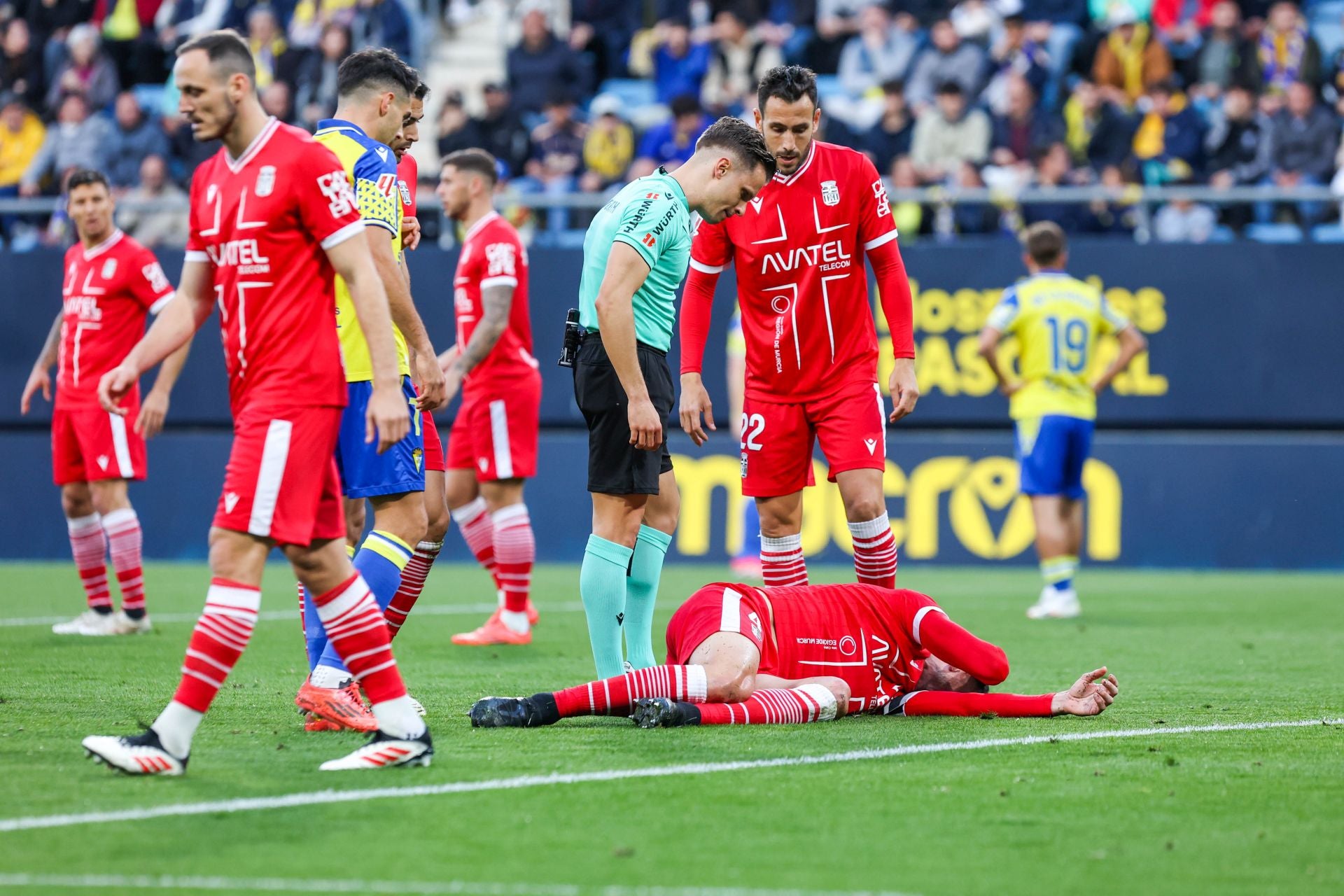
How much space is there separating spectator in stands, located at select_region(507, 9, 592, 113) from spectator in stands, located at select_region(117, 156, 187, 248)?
161 inches

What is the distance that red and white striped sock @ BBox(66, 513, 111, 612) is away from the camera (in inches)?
382

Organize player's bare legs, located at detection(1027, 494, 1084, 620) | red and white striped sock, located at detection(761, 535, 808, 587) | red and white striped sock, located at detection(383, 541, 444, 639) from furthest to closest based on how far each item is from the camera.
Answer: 1. player's bare legs, located at detection(1027, 494, 1084, 620)
2. red and white striped sock, located at detection(761, 535, 808, 587)
3. red and white striped sock, located at detection(383, 541, 444, 639)

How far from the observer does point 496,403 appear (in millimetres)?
9672

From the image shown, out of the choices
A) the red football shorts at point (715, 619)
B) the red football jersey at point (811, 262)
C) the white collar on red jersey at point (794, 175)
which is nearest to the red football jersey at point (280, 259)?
the red football shorts at point (715, 619)

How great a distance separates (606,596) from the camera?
20.5 feet

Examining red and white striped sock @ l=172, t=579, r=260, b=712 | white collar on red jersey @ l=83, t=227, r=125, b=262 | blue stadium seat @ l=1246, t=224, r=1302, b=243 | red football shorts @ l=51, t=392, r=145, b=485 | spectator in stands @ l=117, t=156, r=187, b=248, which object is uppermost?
spectator in stands @ l=117, t=156, r=187, b=248

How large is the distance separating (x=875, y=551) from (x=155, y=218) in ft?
36.5

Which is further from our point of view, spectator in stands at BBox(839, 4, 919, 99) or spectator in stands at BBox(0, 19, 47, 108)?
spectator in stands at BBox(0, 19, 47, 108)

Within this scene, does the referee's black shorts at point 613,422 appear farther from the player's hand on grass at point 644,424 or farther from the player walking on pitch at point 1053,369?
the player walking on pitch at point 1053,369

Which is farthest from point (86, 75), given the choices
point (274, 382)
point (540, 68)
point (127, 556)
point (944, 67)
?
point (274, 382)

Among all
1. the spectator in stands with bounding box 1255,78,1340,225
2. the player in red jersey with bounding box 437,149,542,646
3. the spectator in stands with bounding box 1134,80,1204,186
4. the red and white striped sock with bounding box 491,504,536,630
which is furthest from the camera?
the spectator in stands with bounding box 1134,80,1204,186

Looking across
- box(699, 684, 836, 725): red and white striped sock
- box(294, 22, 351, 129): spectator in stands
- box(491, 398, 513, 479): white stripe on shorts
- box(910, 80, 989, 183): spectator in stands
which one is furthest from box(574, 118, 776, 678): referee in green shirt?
box(294, 22, 351, 129): spectator in stands

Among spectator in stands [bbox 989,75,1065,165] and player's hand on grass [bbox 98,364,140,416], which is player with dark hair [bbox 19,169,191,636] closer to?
player's hand on grass [bbox 98,364,140,416]

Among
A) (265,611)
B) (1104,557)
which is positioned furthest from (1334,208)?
(265,611)
